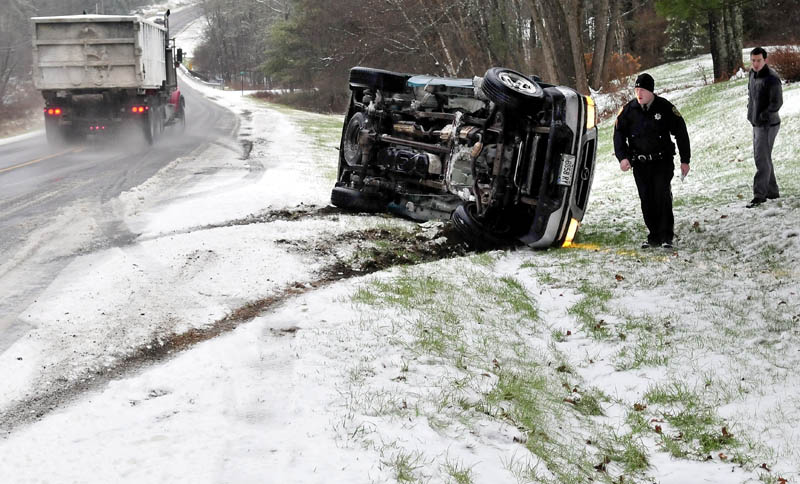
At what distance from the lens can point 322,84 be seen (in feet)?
170

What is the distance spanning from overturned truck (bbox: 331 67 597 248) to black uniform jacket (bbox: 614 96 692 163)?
1.32 ft

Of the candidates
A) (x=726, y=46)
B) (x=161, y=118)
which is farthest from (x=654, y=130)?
(x=726, y=46)

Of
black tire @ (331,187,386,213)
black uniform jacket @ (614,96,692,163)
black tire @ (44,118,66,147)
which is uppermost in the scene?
black tire @ (44,118,66,147)

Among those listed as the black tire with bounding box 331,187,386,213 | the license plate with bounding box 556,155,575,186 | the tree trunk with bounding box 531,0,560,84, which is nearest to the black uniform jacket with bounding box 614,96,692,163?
the license plate with bounding box 556,155,575,186

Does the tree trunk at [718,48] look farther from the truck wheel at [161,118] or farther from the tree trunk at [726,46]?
the truck wheel at [161,118]

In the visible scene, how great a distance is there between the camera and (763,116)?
31.0 feet

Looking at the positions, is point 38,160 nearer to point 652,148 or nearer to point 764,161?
point 652,148

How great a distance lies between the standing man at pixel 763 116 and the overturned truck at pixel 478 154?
2.68 metres

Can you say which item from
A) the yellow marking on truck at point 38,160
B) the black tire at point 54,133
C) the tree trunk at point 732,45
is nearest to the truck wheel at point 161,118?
the black tire at point 54,133

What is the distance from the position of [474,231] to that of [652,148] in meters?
2.01

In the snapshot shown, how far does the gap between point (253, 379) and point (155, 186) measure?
29.0ft

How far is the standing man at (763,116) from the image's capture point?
30.6 ft

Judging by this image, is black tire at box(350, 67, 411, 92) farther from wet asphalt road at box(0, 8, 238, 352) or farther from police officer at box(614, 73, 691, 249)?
wet asphalt road at box(0, 8, 238, 352)

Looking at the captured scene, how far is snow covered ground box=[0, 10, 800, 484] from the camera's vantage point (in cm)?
380
